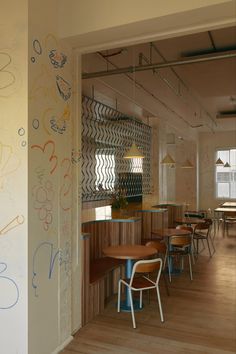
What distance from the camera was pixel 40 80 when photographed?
2578mm

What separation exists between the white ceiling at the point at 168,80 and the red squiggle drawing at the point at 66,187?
194 cm

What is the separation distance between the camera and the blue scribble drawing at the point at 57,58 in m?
2.72

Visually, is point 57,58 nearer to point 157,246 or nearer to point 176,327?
point 157,246

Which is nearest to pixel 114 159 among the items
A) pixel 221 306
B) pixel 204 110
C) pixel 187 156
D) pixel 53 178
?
pixel 204 110

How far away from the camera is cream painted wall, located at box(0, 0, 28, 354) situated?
2438mm

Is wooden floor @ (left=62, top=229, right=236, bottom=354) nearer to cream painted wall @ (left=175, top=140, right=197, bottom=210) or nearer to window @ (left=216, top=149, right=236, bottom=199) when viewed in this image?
cream painted wall @ (left=175, top=140, right=197, bottom=210)

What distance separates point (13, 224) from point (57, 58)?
145cm

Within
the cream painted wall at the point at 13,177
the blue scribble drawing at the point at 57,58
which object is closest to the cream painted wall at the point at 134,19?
the blue scribble drawing at the point at 57,58

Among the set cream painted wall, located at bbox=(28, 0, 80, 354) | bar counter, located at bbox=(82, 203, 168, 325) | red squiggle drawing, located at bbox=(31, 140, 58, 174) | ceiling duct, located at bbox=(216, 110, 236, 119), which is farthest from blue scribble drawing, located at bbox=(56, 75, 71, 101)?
ceiling duct, located at bbox=(216, 110, 236, 119)

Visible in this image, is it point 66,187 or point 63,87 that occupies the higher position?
point 63,87

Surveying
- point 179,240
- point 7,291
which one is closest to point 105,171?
point 179,240

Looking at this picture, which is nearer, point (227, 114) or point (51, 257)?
point (51, 257)

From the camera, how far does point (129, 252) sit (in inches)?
Result: 143

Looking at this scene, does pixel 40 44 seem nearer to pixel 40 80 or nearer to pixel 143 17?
pixel 40 80
